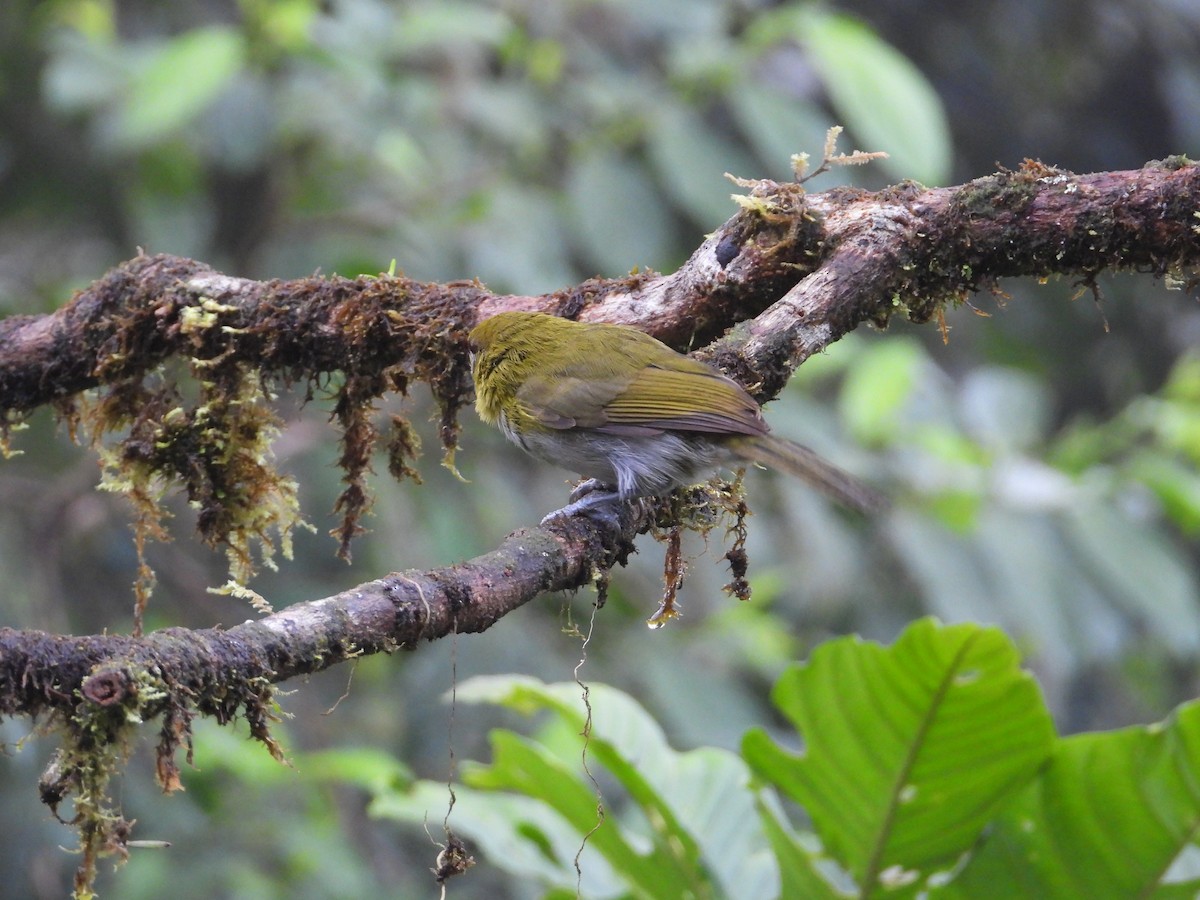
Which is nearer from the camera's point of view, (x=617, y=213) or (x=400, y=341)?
(x=400, y=341)

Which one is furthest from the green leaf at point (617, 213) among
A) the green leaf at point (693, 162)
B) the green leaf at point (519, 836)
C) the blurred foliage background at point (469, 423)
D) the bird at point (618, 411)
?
the green leaf at point (519, 836)

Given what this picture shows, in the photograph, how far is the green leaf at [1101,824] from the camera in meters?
2.54

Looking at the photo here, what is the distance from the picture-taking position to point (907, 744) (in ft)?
8.65

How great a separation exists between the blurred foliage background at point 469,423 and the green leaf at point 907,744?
6.92ft

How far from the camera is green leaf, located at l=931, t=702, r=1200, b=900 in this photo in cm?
254

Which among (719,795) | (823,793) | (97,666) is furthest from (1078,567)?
(97,666)

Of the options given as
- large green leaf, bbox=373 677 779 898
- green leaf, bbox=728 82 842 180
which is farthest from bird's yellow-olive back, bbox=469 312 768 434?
green leaf, bbox=728 82 842 180

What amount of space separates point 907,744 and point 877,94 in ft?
9.79

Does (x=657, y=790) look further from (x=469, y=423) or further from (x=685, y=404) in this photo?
(x=469, y=423)

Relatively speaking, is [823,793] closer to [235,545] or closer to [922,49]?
[235,545]

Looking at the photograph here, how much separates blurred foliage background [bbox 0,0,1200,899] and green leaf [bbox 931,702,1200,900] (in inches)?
82.5

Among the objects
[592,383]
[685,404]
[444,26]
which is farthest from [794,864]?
[444,26]

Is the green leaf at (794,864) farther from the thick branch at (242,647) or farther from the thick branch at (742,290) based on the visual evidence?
the thick branch at (242,647)

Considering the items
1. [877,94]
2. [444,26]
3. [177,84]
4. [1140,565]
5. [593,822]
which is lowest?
[593,822]
